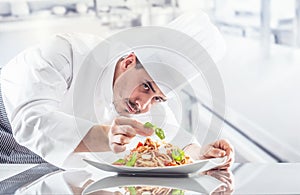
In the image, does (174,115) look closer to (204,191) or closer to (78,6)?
(204,191)

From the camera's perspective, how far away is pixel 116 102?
4.08ft

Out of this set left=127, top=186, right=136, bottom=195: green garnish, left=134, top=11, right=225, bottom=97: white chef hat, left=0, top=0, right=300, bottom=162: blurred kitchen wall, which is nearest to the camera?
left=127, top=186, right=136, bottom=195: green garnish

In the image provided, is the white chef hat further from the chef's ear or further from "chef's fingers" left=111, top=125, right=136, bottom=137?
"chef's fingers" left=111, top=125, right=136, bottom=137

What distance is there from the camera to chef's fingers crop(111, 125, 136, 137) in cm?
102

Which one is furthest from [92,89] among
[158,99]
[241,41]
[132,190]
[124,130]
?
[241,41]

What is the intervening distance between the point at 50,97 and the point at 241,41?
721 mm

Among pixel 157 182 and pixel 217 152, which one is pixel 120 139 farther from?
pixel 217 152

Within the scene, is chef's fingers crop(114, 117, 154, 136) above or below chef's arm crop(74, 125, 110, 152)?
above

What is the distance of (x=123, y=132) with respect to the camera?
3.39ft

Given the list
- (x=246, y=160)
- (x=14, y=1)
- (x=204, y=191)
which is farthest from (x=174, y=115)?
(x=14, y=1)

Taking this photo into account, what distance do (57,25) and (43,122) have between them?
25.9 inches

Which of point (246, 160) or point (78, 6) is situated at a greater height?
point (78, 6)

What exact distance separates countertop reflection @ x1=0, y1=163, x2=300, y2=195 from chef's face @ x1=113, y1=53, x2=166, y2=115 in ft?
0.61

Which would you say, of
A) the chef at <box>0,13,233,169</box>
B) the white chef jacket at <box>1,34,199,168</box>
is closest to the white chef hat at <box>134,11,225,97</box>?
the chef at <box>0,13,233,169</box>
